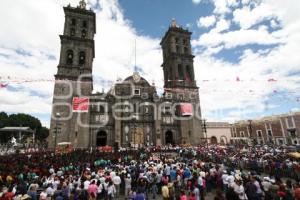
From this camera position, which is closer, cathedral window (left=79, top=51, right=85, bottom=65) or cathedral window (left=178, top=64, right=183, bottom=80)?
cathedral window (left=79, top=51, right=85, bottom=65)

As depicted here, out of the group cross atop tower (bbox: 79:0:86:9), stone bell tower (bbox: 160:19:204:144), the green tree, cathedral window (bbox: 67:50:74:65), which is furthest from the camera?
the green tree

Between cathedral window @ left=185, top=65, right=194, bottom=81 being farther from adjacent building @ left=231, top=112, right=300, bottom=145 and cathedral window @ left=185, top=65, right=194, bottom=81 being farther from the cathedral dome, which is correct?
adjacent building @ left=231, top=112, right=300, bottom=145

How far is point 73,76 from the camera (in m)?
34.4

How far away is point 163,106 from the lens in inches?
1564

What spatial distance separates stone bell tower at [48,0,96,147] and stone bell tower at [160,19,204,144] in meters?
16.3

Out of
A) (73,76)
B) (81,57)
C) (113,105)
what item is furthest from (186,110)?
(81,57)

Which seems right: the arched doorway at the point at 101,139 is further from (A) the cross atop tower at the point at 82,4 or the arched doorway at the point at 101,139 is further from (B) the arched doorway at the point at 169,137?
(A) the cross atop tower at the point at 82,4

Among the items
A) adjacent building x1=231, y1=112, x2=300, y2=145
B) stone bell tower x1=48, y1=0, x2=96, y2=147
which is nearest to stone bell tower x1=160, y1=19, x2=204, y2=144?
adjacent building x1=231, y1=112, x2=300, y2=145

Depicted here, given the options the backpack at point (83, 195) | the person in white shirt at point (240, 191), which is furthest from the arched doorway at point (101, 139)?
the person in white shirt at point (240, 191)

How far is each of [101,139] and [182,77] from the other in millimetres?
21038

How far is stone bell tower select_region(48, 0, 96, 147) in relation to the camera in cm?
3186

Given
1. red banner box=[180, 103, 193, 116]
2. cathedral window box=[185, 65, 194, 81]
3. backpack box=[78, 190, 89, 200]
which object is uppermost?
cathedral window box=[185, 65, 194, 81]

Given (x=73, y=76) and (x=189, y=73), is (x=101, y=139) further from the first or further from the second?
(x=189, y=73)

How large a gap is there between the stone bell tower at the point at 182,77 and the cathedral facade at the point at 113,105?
0.19 m
